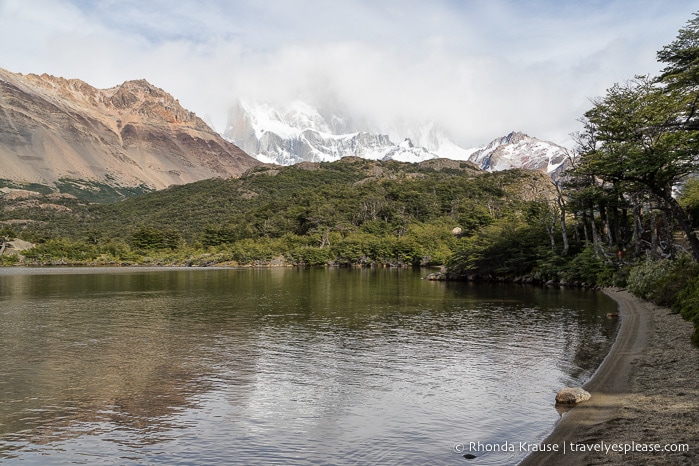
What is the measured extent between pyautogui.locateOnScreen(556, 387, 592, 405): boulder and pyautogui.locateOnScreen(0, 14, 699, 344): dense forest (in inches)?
385

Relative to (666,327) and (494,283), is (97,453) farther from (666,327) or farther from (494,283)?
(494,283)

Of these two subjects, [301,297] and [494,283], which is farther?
[494,283]

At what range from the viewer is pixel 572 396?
14.8 meters

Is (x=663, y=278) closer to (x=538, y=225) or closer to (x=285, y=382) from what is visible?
(x=285, y=382)

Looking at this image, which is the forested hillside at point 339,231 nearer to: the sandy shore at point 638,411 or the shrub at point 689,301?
the shrub at point 689,301

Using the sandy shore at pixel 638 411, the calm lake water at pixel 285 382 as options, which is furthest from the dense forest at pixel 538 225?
the calm lake water at pixel 285 382

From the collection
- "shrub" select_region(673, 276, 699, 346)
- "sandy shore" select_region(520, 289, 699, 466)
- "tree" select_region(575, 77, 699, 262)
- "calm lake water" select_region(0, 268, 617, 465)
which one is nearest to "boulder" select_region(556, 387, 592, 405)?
"sandy shore" select_region(520, 289, 699, 466)

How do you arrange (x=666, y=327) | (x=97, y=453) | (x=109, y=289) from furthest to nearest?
(x=109, y=289), (x=666, y=327), (x=97, y=453)

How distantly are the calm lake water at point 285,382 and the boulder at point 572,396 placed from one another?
15.9 inches

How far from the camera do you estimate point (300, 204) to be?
6983 inches

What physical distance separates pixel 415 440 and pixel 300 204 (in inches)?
6548

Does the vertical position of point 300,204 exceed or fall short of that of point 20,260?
it exceeds it

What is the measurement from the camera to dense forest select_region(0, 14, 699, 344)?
32.1 metres

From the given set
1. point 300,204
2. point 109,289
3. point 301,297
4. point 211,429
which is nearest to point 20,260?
point 300,204
